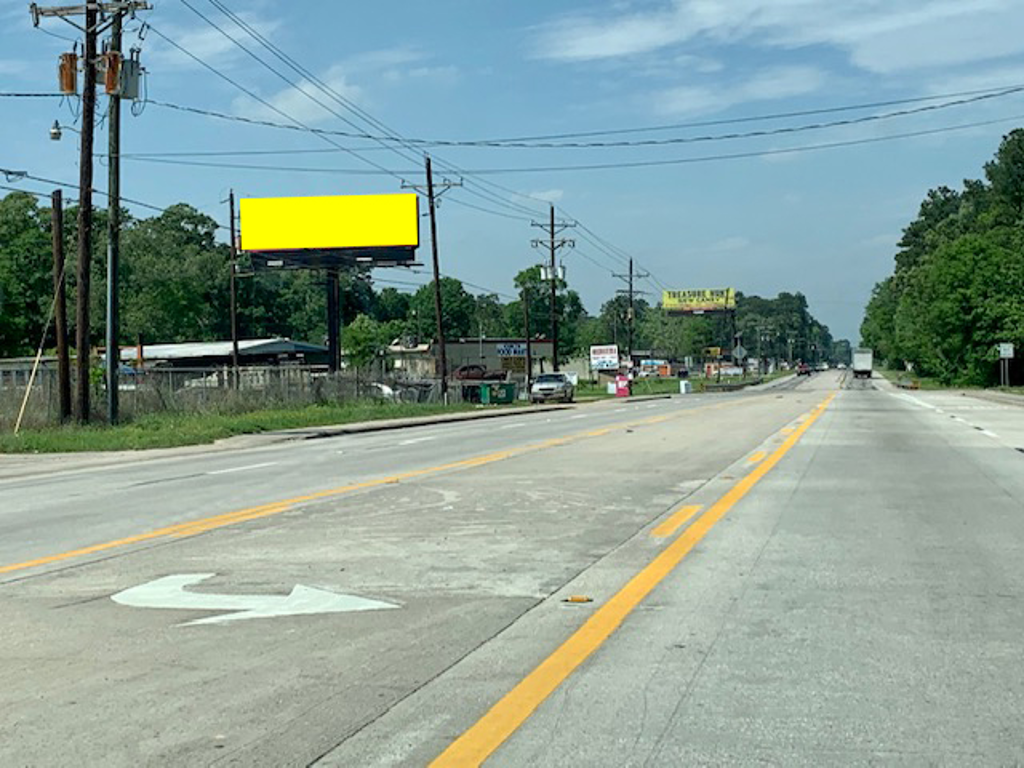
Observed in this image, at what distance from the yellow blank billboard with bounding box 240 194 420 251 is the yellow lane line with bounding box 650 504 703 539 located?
64.5 m

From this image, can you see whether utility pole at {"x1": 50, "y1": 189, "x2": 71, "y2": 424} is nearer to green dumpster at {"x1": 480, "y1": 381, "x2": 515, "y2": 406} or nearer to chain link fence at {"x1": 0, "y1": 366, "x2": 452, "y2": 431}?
chain link fence at {"x1": 0, "y1": 366, "x2": 452, "y2": 431}

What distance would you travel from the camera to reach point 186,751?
5.09 m

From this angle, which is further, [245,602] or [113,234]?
[113,234]

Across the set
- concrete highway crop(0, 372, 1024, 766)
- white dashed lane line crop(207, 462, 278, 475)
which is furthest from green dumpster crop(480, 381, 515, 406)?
concrete highway crop(0, 372, 1024, 766)

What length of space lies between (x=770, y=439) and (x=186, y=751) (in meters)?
22.6

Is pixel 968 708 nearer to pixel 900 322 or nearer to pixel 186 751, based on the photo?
pixel 186 751

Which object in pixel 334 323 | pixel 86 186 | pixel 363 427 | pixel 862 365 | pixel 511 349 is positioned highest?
pixel 86 186

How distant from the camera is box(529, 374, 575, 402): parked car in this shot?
66875 mm

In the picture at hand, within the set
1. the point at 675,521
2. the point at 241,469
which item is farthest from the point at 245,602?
the point at 241,469

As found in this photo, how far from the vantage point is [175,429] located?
106 feet

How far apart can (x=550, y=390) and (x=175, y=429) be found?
36551 mm

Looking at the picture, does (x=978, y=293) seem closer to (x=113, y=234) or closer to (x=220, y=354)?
(x=220, y=354)

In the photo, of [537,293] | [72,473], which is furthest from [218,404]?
[537,293]

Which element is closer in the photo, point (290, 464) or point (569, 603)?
point (569, 603)
